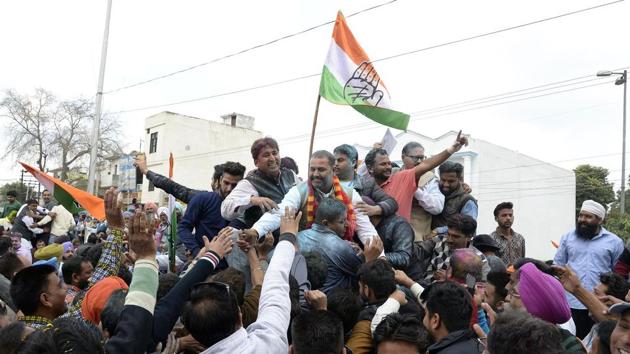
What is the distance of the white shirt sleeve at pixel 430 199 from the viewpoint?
569 cm

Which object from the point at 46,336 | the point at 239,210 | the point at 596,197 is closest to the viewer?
the point at 46,336

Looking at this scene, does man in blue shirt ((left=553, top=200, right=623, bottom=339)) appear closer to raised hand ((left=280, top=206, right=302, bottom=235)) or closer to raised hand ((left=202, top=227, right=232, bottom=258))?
raised hand ((left=280, top=206, right=302, bottom=235))

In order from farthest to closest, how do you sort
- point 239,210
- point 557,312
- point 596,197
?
point 596,197 → point 239,210 → point 557,312

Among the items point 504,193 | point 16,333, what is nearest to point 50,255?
point 16,333

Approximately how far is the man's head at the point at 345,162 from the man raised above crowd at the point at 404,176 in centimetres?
38

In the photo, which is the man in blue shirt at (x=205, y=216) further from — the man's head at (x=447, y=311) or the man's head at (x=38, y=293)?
the man's head at (x=447, y=311)

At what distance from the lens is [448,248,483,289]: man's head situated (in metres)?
4.05

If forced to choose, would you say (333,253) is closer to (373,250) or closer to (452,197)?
(373,250)

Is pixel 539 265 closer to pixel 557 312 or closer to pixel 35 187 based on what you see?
pixel 557 312

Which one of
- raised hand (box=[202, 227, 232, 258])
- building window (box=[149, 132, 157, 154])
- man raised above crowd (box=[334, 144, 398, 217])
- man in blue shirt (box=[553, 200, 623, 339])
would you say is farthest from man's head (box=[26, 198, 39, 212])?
building window (box=[149, 132, 157, 154])

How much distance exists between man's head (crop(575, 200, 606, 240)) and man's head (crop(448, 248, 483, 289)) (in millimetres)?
2729

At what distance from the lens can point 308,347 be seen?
2684mm

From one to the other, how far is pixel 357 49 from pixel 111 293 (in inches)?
178

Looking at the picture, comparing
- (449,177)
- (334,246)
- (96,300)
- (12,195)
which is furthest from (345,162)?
(12,195)
